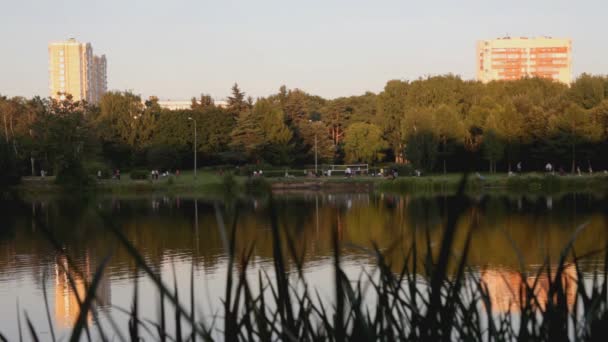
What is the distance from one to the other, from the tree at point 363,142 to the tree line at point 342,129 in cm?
8

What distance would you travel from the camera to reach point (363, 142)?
6141 centimetres

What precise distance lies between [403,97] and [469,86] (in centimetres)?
558

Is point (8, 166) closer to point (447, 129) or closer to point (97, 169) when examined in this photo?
point (97, 169)

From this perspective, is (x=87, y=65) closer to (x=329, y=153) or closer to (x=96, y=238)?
(x=329, y=153)

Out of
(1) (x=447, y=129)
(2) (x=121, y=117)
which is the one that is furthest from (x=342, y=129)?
(2) (x=121, y=117)

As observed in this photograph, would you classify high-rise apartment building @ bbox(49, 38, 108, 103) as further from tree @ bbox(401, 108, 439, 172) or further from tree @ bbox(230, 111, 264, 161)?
tree @ bbox(401, 108, 439, 172)

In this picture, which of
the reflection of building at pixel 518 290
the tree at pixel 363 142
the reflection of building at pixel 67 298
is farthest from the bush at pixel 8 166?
the reflection of building at pixel 518 290

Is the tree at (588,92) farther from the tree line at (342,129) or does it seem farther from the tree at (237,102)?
the tree at (237,102)

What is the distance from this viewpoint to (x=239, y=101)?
69.2 metres

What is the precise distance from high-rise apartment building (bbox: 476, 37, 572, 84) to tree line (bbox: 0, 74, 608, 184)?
268 feet

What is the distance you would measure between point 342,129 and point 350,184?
22687 mm

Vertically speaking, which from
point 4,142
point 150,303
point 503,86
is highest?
point 503,86

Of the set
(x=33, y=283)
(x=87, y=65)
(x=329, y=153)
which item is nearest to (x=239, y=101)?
(x=329, y=153)

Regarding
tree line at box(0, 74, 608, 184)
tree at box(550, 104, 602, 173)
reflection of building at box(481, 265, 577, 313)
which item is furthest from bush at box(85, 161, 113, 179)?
reflection of building at box(481, 265, 577, 313)
